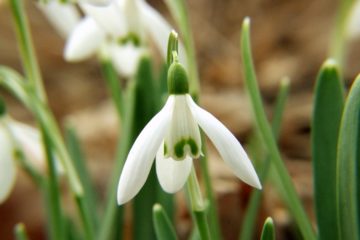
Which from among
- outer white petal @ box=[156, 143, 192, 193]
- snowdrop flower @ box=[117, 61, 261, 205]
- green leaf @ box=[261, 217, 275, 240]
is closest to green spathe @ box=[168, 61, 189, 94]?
snowdrop flower @ box=[117, 61, 261, 205]

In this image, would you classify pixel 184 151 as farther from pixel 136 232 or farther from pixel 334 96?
pixel 136 232

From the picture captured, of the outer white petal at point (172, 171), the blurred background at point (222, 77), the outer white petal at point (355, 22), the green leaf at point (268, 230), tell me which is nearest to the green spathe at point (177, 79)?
the outer white petal at point (172, 171)

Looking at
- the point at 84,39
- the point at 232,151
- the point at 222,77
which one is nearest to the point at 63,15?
the point at 84,39

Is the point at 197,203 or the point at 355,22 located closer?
the point at 197,203

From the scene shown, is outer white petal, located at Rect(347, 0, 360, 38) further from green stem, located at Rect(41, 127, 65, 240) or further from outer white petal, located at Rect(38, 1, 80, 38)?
green stem, located at Rect(41, 127, 65, 240)

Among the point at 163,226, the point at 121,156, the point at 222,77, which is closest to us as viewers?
the point at 163,226

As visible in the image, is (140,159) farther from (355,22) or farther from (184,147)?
(355,22)

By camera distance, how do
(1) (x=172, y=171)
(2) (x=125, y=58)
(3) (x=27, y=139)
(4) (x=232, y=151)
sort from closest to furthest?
(4) (x=232, y=151) → (1) (x=172, y=171) → (3) (x=27, y=139) → (2) (x=125, y=58)
